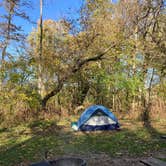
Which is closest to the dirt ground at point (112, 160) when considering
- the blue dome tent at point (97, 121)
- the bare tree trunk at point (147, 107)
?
the blue dome tent at point (97, 121)

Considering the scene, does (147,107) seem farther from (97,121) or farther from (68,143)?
(68,143)

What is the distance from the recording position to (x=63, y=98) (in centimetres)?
1216

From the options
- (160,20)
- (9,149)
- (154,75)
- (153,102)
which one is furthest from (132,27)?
(9,149)

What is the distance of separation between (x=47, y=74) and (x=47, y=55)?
37.7 inches

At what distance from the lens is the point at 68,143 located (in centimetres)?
627

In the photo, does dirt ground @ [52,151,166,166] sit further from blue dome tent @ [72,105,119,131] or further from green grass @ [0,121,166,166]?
blue dome tent @ [72,105,119,131]

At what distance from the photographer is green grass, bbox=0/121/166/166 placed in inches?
206

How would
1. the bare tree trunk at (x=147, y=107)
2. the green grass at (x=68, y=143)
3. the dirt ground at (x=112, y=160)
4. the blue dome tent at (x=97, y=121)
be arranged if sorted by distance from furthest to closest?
1. the bare tree trunk at (x=147, y=107)
2. the blue dome tent at (x=97, y=121)
3. the green grass at (x=68, y=143)
4. the dirt ground at (x=112, y=160)

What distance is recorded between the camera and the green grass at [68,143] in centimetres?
523

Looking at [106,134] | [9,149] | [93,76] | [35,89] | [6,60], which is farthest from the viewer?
[93,76]

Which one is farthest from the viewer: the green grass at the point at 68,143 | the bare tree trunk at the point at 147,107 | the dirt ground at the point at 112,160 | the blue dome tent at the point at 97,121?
the bare tree trunk at the point at 147,107

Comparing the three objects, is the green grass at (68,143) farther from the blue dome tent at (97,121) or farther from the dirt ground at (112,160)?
the blue dome tent at (97,121)

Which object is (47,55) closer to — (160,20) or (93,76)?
(93,76)

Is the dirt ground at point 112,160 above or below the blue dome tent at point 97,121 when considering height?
below
